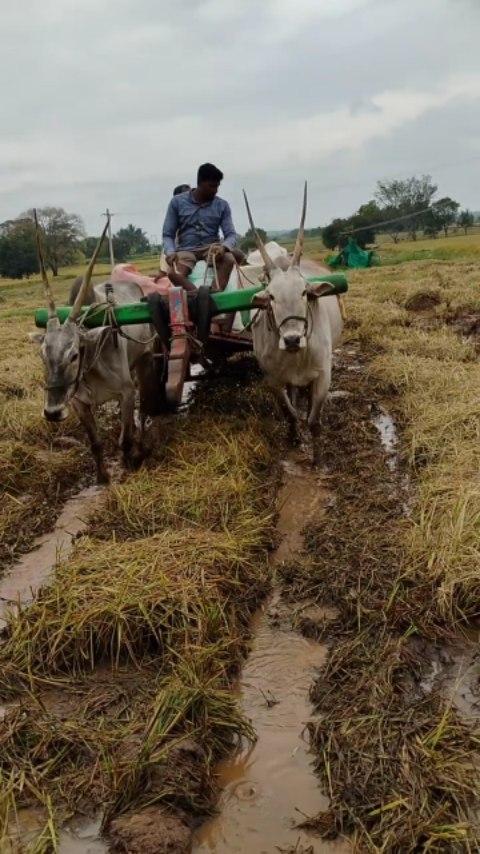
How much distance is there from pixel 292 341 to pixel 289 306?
42cm

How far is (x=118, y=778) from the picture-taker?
2.66 metres

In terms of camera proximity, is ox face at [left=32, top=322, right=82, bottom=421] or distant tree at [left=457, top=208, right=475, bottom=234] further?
distant tree at [left=457, top=208, right=475, bottom=234]

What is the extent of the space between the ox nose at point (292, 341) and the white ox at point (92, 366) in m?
1.48

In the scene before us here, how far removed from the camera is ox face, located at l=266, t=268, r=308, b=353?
5.74 m

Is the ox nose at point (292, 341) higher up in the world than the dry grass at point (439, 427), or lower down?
higher up

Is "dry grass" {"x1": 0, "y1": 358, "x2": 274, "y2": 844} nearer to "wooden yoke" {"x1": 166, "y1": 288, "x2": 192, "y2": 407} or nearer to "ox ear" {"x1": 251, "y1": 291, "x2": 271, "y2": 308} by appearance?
"wooden yoke" {"x1": 166, "y1": 288, "x2": 192, "y2": 407}

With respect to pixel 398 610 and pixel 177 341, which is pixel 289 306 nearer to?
pixel 177 341

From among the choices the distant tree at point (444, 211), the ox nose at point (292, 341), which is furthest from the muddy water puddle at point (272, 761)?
the distant tree at point (444, 211)

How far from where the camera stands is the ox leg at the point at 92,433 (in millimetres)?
6215

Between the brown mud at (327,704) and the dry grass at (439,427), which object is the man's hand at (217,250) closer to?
the dry grass at (439,427)

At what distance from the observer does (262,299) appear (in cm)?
593

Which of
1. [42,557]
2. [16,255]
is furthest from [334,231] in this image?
[42,557]

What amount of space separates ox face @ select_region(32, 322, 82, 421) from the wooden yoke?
2.52 feet

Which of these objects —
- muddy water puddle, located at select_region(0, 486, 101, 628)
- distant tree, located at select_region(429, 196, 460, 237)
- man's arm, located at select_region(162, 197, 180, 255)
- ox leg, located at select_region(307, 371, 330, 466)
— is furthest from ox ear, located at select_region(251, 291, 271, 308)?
distant tree, located at select_region(429, 196, 460, 237)
